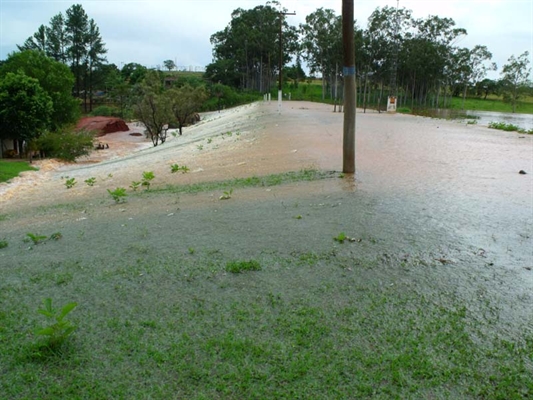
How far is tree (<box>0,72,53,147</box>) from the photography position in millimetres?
28984

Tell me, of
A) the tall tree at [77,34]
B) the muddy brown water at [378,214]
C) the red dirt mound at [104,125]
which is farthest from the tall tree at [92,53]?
the muddy brown water at [378,214]

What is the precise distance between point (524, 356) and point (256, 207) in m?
4.81

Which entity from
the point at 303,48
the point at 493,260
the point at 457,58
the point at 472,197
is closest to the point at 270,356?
the point at 493,260

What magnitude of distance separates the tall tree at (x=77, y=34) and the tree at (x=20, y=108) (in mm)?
44361

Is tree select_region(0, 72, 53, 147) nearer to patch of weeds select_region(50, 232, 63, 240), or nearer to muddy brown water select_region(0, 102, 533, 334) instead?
muddy brown water select_region(0, 102, 533, 334)

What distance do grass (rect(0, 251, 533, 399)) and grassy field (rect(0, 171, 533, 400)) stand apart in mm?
11

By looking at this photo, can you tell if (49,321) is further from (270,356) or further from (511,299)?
(511,299)

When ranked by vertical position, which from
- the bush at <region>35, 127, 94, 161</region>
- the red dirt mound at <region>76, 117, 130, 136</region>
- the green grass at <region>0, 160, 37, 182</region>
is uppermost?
the red dirt mound at <region>76, 117, 130, 136</region>

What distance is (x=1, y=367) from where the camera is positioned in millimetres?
3305

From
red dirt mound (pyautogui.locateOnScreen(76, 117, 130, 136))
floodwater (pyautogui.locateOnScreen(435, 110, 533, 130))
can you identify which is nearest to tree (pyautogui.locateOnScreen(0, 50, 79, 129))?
red dirt mound (pyautogui.locateOnScreen(76, 117, 130, 136))

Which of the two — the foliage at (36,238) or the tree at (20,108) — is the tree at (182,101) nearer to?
the tree at (20,108)

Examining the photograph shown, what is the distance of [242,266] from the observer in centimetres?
488

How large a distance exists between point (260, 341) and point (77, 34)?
77.2 m

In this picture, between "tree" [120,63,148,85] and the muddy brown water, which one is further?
"tree" [120,63,148,85]
